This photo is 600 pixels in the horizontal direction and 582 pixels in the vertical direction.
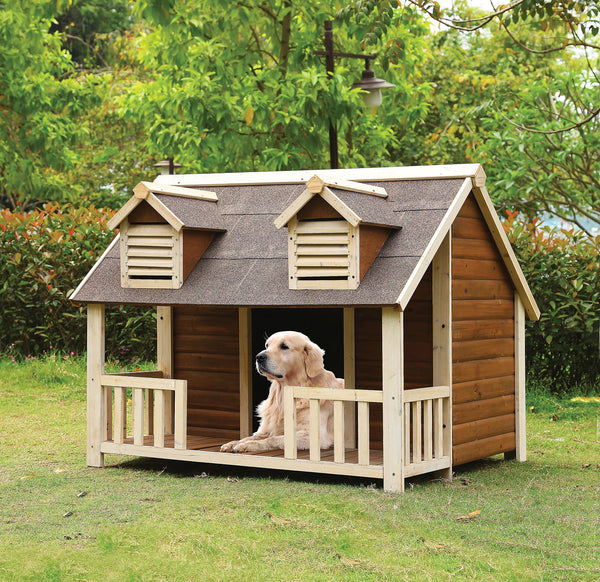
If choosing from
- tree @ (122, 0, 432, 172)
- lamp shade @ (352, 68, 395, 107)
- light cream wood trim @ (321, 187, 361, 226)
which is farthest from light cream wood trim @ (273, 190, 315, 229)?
tree @ (122, 0, 432, 172)

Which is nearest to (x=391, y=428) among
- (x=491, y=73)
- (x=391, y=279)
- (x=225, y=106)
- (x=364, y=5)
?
(x=391, y=279)

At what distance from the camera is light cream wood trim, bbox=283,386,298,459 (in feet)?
26.0

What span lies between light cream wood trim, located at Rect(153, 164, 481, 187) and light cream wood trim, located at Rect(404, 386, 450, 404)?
1.80 metres

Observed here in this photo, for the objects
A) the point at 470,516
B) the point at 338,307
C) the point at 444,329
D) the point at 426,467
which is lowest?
the point at 470,516

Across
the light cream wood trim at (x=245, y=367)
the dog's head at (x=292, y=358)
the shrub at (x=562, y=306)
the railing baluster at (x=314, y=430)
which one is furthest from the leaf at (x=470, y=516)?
the shrub at (x=562, y=306)

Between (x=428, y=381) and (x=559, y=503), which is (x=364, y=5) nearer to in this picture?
(x=428, y=381)

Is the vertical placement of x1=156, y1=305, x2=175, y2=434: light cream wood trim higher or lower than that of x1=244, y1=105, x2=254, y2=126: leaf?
lower

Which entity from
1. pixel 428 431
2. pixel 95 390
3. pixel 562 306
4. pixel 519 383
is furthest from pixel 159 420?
pixel 562 306

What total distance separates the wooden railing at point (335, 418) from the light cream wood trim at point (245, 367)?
5.09ft

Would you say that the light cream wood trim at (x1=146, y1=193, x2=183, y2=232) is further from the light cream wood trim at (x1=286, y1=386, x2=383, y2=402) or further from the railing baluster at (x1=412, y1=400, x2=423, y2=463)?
the railing baluster at (x1=412, y1=400, x2=423, y2=463)

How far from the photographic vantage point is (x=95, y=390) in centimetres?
893

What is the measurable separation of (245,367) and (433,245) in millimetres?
2507

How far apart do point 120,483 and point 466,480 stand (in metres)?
2.82

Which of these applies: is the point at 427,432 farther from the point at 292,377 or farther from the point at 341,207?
the point at 341,207
